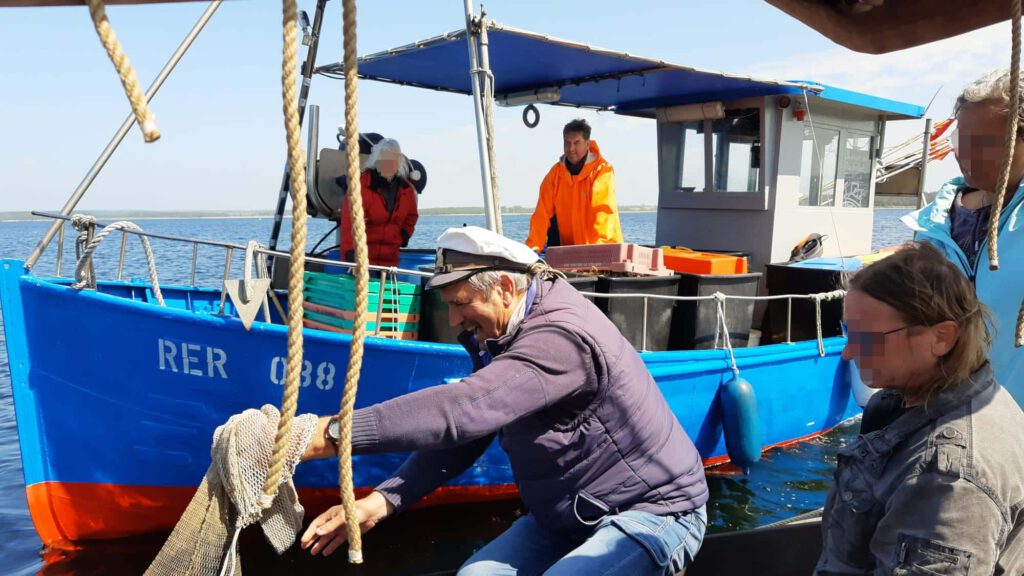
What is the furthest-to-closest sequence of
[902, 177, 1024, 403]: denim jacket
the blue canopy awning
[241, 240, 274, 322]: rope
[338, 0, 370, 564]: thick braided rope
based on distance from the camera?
the blue canopy awning < [241, 240, 274, 322]: rope < [902, 177, 1024, 403]: denim jacket < [338, 0, 370, 564]: thick braided rope

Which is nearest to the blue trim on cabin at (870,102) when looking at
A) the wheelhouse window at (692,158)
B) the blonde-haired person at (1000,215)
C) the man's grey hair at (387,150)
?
the wheelhouse window at (692,158)

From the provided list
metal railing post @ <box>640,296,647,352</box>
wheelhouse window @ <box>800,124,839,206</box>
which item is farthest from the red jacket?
wheelhouse window @ <box>800,124,839,206</box>

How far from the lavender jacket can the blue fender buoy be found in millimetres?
3632

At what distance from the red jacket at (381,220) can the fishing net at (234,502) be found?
4.47 metres

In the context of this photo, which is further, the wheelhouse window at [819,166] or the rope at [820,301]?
the wheelhouse window at [819,166]

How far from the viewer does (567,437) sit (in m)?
A: 2.12

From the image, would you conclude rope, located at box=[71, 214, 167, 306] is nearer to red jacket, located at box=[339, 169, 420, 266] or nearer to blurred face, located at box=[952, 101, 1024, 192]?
red jacket, located at box=[339, 169, 420, 266]

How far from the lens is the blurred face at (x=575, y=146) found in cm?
636

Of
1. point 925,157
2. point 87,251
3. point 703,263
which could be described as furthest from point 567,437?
point 925,157

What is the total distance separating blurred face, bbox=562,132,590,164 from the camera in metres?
6.36

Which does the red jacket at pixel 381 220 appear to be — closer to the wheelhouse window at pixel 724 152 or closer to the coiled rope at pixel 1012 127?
the wheelhouse window at pixel 724 152

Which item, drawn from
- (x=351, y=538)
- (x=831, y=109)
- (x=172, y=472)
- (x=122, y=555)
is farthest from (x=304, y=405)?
(x=831, y=109)

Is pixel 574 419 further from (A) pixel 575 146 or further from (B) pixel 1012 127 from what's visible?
(A) pixel 575 146

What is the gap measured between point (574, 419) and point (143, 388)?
385 cm
